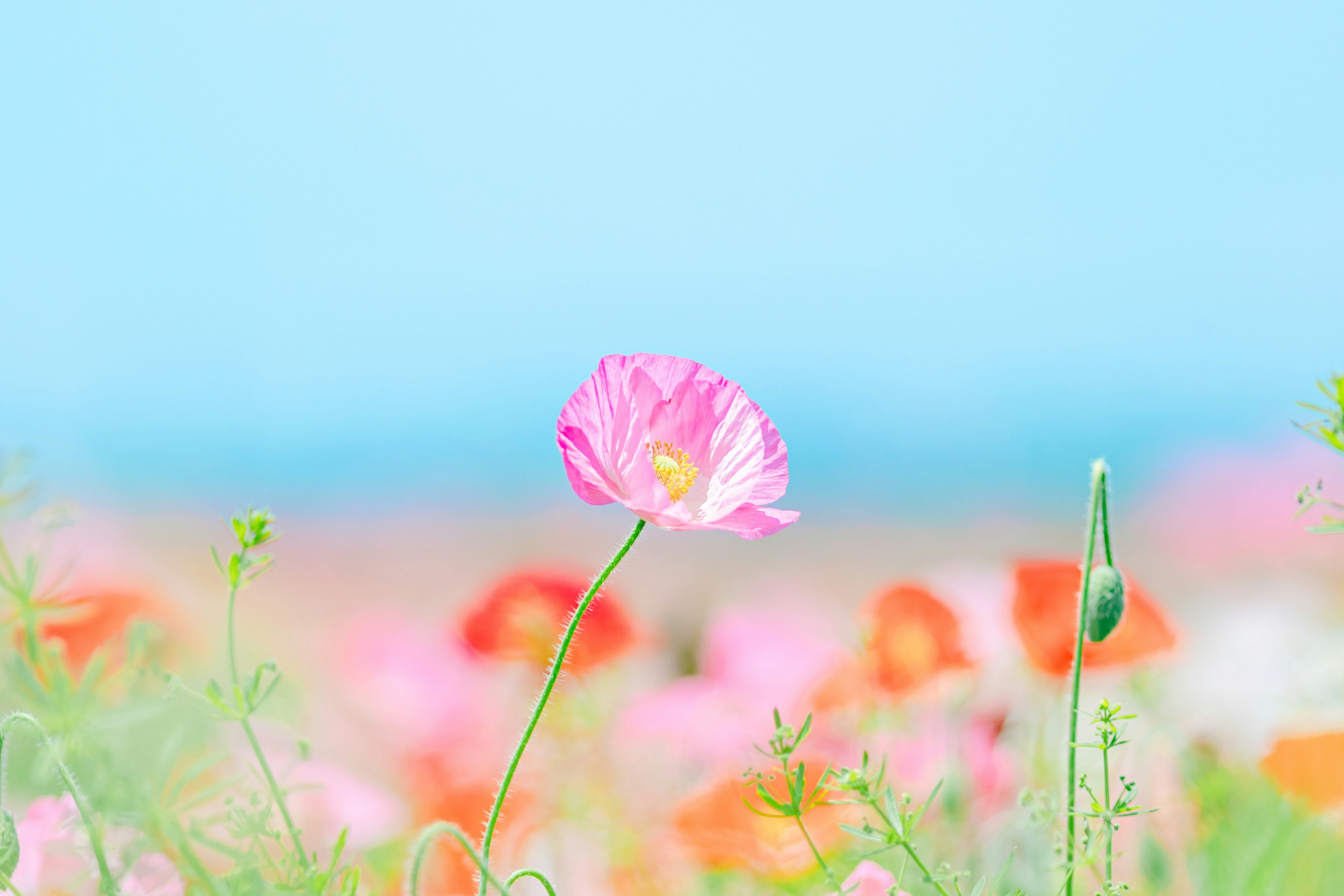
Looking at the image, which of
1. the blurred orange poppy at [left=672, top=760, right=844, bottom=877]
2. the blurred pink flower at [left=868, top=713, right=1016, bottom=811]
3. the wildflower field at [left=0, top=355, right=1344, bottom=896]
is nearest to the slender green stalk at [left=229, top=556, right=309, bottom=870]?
the wildflower field at [left=0, top=355, right=1344, bottom=896]

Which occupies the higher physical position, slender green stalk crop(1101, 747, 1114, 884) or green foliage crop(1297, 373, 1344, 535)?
green foliage crop(1297, 373, 1344, 535)

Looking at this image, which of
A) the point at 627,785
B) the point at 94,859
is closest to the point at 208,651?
the point at 627,785

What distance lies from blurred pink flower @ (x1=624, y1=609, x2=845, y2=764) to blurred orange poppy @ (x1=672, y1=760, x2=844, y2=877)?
19 centimetres

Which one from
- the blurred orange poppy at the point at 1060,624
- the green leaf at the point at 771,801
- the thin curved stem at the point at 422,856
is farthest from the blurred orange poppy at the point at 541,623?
the thin curved stem at the point at 422,856

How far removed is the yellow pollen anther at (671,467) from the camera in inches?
20.3

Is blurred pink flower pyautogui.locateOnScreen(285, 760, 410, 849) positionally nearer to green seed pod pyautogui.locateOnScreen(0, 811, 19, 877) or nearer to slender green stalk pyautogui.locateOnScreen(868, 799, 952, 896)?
green seed pod pyautogui.locateOnScreen(0, 811, 19, 877)

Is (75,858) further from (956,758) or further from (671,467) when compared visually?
(956,758)

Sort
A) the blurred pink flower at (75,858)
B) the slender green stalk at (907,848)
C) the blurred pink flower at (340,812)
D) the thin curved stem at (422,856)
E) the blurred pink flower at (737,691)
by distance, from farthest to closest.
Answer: the blurred pink flower at (737,691) → the blurred pink flower at (340,812) → the blurred pink flower at (75,858) → the slender green stalk at (907,848) → the thin curved stem at (422,856)

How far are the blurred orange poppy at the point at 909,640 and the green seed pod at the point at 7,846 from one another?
1.95ft

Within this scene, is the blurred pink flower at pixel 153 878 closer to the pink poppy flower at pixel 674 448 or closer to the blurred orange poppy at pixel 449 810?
the blurred orange poppy at pixel 449 810

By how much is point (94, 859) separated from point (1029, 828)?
1.61 ft

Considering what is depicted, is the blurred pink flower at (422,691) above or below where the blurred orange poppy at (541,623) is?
below

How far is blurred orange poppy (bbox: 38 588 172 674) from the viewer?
0.82 meters

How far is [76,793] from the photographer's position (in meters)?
0.40
